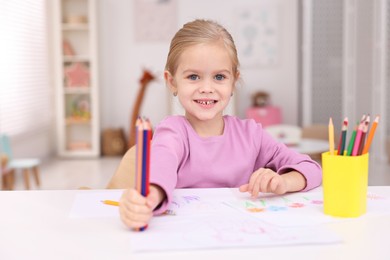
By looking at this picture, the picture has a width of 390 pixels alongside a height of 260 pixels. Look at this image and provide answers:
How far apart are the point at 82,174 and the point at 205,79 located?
4.16 meters

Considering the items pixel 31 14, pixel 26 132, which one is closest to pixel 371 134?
pixel 26 132

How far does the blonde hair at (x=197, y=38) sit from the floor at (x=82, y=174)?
3356mm

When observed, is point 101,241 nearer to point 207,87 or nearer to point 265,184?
point 265,184

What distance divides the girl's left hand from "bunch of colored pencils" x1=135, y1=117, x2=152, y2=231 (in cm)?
26

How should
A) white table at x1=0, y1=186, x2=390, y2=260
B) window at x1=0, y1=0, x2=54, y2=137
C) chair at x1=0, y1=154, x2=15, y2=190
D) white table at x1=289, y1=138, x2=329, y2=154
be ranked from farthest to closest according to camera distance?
window at x1=0, y1=0, x2=54, y2=137, chair at x1=0, y1=154, x2=15, y2=190, white table at x1=289, y1=138, x2=329, y2=154, white table at x1=0, y1=186, x2=390, y2=260

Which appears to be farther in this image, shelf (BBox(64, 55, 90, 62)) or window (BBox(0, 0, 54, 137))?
shelf (BBox(64, 55, 90, 62))

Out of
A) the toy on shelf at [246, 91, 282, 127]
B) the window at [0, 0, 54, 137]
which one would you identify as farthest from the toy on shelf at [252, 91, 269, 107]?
the window at [0, 0, 54, 137]

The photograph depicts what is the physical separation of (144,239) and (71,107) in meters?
5.76

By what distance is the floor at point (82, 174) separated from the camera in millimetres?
4545

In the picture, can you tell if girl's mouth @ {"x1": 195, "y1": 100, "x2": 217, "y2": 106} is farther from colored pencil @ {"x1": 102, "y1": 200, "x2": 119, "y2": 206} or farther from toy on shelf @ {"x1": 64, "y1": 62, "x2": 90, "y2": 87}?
toy on shelf @ {"x1": 64, "y1": 62, "x2": 90, "y2": 87}

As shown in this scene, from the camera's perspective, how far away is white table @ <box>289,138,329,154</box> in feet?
10.4

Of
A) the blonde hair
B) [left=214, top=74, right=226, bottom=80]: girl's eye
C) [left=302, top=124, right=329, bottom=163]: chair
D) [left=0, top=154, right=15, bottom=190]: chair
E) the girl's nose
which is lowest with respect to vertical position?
[left=0, top=154, right=15, bottom=190]: chair

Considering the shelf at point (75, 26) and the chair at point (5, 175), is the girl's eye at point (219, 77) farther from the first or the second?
the shelf at point (75, 26)

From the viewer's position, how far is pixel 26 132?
541 centimetres
